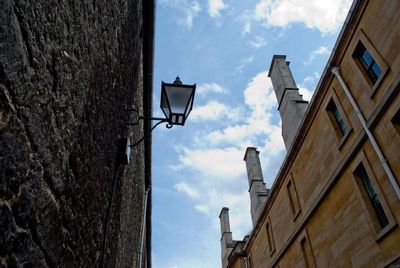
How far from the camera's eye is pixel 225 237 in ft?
107

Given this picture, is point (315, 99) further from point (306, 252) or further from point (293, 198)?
point (306, 252)

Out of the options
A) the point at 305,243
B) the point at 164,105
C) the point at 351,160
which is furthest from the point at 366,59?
the point at 164,105

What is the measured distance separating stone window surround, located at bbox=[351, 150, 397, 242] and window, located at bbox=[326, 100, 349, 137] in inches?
56.9

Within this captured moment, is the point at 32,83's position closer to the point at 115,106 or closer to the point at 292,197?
the point at 115,106

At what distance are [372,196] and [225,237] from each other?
23.6m

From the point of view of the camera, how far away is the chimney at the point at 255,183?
25.2 m

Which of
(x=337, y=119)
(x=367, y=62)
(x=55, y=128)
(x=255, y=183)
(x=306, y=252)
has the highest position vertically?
(x=255, y=183)

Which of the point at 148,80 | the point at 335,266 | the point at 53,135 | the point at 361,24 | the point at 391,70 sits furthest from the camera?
the point at 335,266

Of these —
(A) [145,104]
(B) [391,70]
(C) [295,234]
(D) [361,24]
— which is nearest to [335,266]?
(C) [295,234]

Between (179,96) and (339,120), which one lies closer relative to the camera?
(179,96)

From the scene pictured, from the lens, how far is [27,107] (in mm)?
1795

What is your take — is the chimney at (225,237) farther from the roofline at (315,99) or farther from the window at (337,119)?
the window at (337,119)

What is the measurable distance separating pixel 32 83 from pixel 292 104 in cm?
1766

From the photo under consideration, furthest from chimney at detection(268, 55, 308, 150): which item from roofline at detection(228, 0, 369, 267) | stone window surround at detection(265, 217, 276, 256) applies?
stone window surround at detection(265, 217, 276, 256)
